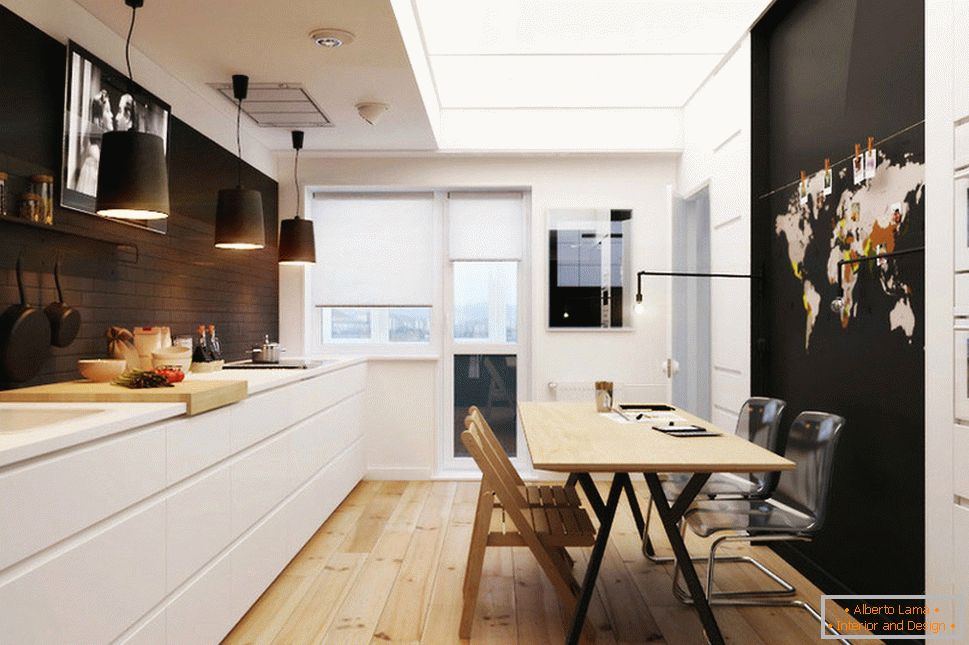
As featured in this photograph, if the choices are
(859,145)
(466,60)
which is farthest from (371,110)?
(859,145)

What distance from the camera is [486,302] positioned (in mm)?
6113

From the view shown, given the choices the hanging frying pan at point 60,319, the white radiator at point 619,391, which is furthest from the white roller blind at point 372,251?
the hanging frying pan at point 60,319

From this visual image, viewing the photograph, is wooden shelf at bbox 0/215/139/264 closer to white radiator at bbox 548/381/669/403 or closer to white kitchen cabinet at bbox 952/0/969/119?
white kitchen cabinet at bbox 952/0/969/119

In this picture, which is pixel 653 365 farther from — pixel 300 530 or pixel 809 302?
pixel 300 530

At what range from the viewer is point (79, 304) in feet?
10.2

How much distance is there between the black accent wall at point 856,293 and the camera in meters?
2.78

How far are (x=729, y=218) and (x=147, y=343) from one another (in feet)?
10.8

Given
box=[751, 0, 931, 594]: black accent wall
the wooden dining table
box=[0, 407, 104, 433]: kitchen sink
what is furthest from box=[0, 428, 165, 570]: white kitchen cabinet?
box=[751, 0, 931, 594]: black accent wall

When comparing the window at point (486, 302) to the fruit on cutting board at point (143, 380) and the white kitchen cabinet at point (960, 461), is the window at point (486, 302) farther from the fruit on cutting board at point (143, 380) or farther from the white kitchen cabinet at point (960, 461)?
the white kitchen cabinet at point (960, 461)

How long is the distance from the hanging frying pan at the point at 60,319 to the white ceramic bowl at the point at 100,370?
11 cm

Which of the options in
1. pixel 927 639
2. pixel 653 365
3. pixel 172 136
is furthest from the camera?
pixel 653 365

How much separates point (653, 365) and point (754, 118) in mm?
2252

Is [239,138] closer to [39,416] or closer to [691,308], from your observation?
[39,416]

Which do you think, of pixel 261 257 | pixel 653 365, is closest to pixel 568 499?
pixel 653 365
